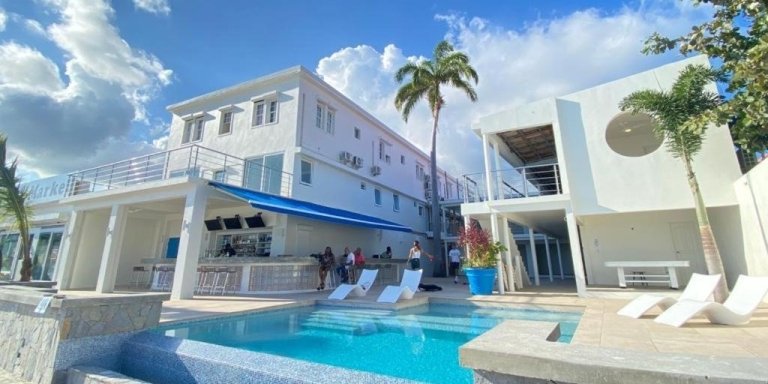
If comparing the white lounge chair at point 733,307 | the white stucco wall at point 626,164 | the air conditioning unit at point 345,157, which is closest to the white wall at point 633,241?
the white stucco wall at point 626,164

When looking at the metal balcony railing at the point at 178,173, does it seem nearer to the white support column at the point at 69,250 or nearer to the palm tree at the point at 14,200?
the white support column at the point at 69,250

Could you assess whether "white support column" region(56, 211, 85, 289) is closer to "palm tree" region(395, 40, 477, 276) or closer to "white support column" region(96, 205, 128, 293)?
"white support column" region(96, 205, 128, 293)

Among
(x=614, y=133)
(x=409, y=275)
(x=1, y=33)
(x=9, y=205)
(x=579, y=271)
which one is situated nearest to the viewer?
(x=1, y=33)

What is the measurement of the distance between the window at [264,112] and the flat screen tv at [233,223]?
18.4 ft

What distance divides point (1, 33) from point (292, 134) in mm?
10103

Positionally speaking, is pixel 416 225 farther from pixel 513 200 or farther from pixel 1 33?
pixel 1 33

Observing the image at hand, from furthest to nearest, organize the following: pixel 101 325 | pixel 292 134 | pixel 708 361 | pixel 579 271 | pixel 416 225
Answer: pixel 416 225
pixel 292 134
pixel 579 271
pixel 101 325
pixel 708 361

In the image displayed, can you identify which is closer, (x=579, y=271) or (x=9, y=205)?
(x=579, y=271)

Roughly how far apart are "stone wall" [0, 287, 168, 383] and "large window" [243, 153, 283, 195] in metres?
11.7

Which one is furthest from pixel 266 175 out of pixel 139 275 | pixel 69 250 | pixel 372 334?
pixel 372 334

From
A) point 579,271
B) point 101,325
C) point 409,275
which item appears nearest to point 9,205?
point 101,325

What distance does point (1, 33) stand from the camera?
9359 mm

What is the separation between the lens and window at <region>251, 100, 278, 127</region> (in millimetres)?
18328

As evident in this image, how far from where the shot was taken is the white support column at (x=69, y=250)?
50.9 ft
